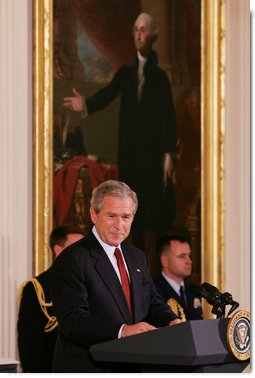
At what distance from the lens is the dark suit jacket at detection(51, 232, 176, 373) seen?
16.1 feet

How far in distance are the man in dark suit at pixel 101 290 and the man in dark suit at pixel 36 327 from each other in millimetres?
1819

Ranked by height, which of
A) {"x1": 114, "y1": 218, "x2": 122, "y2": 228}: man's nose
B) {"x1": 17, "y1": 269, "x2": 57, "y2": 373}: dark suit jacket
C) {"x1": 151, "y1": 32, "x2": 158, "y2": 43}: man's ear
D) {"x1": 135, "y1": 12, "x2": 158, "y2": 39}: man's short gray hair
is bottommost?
{"x1": 17, "y1": 269, "x2": 57, "y2": 373}: dark suit jacket

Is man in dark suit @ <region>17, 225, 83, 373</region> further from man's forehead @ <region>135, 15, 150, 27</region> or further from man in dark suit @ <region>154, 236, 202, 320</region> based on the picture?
man's forehead @ <region>135, 15, 150, 27</region>

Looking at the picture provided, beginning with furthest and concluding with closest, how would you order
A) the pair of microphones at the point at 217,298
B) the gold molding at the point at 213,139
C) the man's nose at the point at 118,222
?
the gold molding at the point at 213,139, the man's nose at the point at 118,222, the pair of microphones at the point at 217,298

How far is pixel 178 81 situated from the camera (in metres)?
9.30

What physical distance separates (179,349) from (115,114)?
476 centimetres

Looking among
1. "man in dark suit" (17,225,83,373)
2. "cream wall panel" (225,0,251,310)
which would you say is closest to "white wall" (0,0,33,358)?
"man in dark suit" (17,225,83,373)

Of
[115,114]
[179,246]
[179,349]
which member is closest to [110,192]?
[179,349]

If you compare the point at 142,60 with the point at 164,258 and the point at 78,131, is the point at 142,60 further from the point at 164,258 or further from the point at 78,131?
the point at 164,258

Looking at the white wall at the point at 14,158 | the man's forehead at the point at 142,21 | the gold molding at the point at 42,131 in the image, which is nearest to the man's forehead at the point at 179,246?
the gold molding at the point at 42,131

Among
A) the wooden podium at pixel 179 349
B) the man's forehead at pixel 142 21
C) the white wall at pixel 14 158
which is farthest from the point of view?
the man's forehead at pixel 142 21

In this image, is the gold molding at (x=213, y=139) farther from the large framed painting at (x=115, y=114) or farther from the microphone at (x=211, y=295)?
the microphone at (x=211, y=295)

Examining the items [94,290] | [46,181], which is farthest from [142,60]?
[94,290]

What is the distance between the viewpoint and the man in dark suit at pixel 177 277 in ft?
27.9
